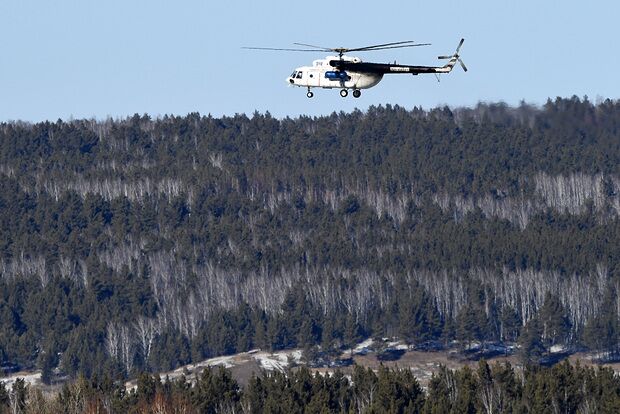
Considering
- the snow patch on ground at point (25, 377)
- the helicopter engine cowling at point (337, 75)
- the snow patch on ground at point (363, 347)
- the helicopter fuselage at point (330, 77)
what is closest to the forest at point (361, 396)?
the helicopter fuselage at point (330, 77)

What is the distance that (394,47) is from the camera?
78.6 meters

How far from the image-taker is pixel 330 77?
87.2m

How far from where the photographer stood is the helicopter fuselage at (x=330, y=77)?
84938 millimetres

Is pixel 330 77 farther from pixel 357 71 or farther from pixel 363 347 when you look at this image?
pixel 363 347

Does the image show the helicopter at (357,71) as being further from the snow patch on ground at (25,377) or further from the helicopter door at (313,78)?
the snow patch on ground at (25,377)

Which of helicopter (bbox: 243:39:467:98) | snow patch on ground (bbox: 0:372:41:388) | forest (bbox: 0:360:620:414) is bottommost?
snow patch on ground (bbox: 0:372:41:388)

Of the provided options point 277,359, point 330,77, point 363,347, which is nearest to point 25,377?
point 277,359

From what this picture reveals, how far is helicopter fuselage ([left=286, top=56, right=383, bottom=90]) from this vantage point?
84.9m

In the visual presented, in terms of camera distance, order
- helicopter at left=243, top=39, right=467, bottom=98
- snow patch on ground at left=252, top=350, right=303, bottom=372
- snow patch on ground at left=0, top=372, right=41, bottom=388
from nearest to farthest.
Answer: helicopter at left=243, top=39, right=467, bottom=98
snow patch on ground at left=0, top=372, right=41, bottom=388
snow patch on ground at left=252, top=350, right=303, bottom=372

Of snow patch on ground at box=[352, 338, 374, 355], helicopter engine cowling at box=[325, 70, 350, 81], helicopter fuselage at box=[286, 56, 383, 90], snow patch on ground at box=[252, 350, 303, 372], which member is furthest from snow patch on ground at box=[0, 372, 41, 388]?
helicopter engine cowling at box=[325, 70, 350, 81]

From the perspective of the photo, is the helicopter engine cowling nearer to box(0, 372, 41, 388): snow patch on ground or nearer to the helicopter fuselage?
the helicopter fuselage

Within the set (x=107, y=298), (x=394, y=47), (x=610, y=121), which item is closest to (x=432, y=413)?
(x=394, y=47)

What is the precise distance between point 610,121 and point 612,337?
3288 cm

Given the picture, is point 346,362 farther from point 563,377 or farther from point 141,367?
point 563,377
